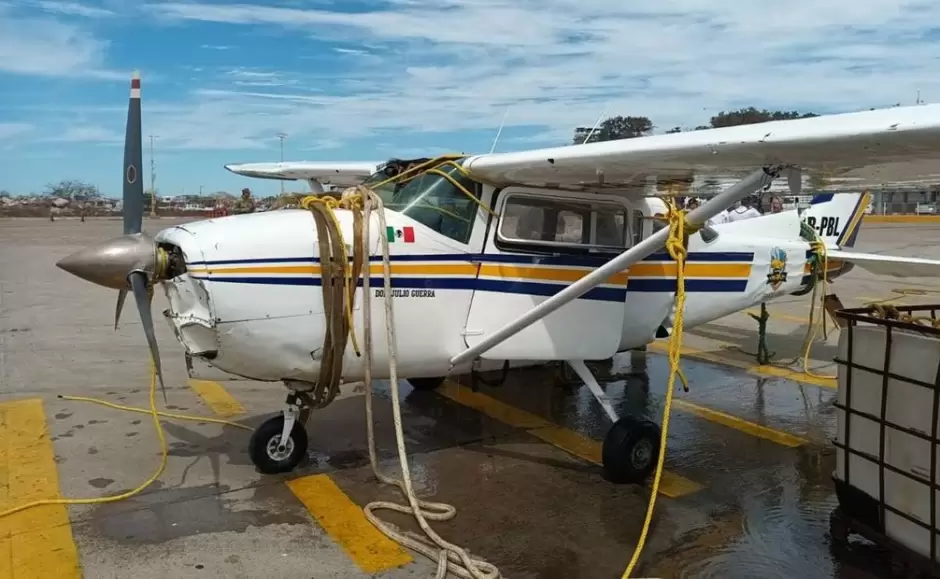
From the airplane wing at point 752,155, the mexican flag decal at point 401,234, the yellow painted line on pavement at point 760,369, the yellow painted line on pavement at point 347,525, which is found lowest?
the yellow painted line on pavement at point 347,525

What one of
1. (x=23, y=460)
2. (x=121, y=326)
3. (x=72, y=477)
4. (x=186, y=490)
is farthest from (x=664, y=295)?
(x=121, y=326)

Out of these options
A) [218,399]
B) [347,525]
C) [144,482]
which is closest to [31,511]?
[144,482]

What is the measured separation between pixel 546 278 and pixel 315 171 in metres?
3.30

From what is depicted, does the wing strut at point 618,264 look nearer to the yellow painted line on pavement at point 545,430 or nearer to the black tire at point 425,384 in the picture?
the yellow painted line on pavement at point 545,430

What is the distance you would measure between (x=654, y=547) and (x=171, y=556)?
102 inches

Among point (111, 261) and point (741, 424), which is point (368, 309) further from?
point (741, 424)

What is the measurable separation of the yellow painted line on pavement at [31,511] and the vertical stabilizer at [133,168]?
1754 millimetres

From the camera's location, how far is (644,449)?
5.00 metres

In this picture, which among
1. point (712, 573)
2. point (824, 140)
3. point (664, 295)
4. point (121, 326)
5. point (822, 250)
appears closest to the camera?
point (824, 140)

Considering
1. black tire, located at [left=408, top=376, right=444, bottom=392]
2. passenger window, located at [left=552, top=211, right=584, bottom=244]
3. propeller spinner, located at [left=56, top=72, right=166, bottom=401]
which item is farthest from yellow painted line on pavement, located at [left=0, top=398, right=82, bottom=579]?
passenger window, located at [left=552, top=211, right=584, bottom=244]

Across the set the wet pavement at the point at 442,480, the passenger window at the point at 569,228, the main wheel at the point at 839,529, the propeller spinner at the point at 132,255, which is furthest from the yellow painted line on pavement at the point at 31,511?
the main wheel at the point at 839,529

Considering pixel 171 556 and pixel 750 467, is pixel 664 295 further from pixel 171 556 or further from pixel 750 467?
pixel 171 556

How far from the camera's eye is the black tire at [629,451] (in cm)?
491

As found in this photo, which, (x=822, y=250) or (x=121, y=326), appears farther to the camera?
(x=121, y=326)
